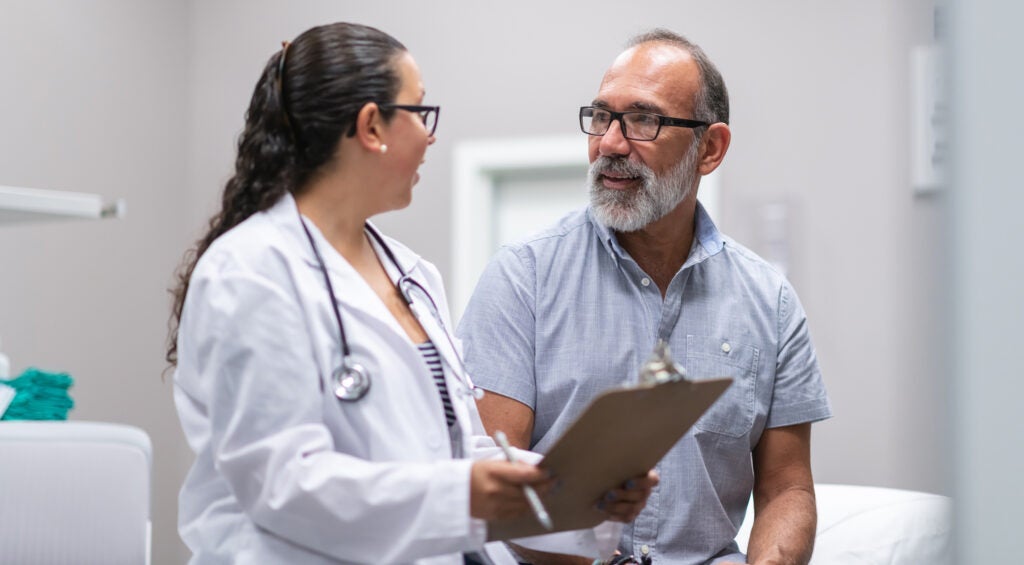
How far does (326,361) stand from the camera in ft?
3.80

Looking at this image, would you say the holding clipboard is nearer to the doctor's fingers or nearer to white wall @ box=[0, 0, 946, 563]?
the doctor's fingers

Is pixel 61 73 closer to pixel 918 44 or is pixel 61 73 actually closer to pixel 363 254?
pixel 363 254

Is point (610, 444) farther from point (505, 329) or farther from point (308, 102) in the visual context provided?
point (505, 329)

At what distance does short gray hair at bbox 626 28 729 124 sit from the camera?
1.95 m

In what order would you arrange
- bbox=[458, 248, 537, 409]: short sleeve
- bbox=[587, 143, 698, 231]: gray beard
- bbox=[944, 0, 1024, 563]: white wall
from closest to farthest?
bbox=[944, 0, 1024, 563]: white wall
bbox=[458, 248, 537, 409]: short sleeve
bbox=[587, 143, 698, 231]: gray beard

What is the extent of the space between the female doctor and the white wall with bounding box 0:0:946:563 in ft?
7.92

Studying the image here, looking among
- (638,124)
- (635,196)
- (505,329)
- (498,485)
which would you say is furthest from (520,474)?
(638,124)

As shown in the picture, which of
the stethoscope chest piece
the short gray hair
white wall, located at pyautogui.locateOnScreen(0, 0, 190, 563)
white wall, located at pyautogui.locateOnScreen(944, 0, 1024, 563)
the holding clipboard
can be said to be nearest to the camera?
white wall, located at pyautogui.locateOnScreen(944, 0, 1024, 563)

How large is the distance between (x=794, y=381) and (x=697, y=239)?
1.00ft

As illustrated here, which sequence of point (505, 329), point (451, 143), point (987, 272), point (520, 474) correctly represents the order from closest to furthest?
point (987, 272)
point (520, 474)
point (505, 329)
point (451, 143)

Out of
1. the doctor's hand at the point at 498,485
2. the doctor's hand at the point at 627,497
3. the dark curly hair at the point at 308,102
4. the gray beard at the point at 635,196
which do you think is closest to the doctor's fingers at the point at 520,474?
the doctor's hand at the point at 498,485

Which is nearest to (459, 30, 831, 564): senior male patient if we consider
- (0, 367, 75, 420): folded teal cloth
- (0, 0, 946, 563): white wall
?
(0, 367, 75, 420): folded teal cloth

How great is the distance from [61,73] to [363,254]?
2887 millimetres

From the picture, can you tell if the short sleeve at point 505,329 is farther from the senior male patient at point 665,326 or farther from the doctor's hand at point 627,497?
the doctor's hand at point 627,497
